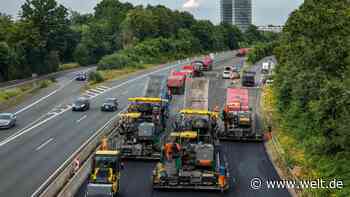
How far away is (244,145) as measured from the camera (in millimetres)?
38406

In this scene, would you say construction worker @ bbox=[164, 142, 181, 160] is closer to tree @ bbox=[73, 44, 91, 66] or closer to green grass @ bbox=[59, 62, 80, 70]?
green grass @ bbox=[59, 62, 80, 70]

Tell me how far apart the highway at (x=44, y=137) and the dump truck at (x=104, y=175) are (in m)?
4.25

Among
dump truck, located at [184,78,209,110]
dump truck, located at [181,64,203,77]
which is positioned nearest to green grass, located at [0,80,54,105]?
dump truck, located at [181,64,203,77]

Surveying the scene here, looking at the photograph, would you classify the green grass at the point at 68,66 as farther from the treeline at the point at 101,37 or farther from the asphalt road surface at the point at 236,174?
the asphalt road surface at the point at 236,174

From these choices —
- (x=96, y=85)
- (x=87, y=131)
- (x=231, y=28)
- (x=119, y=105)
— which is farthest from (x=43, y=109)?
(x=231, y=28)

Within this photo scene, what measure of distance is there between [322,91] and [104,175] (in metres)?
14.4

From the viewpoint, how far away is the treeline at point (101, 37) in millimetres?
95188

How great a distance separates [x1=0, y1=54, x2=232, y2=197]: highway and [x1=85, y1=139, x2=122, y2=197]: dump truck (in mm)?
4250

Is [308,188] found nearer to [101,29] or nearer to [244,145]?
[244,145]

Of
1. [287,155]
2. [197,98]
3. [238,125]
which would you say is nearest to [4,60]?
[197,98]

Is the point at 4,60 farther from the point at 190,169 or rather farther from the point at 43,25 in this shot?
the point at 190,169

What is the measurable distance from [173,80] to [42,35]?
4985 cm

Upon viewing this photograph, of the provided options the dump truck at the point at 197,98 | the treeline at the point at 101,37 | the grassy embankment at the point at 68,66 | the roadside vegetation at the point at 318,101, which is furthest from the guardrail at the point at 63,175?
the grassy embankment at the point at 68,66

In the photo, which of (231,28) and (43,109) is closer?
(43,109)
